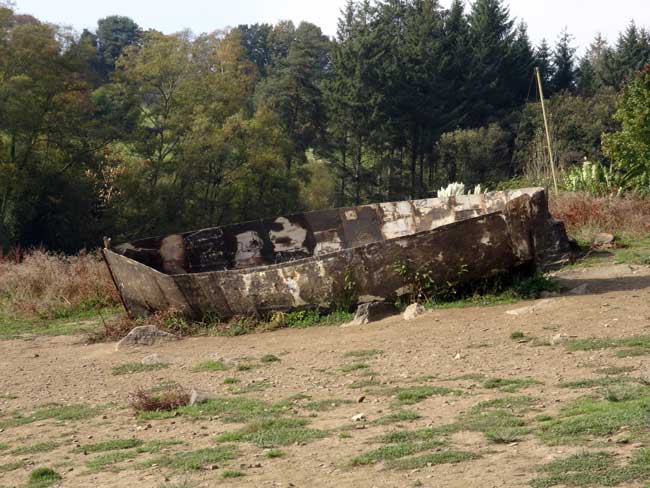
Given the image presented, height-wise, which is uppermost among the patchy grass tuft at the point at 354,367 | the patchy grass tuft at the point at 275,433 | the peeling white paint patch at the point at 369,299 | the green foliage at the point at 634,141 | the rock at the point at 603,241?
the green foliage at the point at 634,141

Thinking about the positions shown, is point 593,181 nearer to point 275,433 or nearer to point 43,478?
point 275,433

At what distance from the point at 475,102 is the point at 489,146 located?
5.27 metres

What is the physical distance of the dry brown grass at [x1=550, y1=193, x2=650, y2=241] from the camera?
17016 millimetres

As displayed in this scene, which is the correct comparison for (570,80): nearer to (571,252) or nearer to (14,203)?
(14,203)

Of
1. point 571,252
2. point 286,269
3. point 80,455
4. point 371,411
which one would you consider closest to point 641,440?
point 371,411

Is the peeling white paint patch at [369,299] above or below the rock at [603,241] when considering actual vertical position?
below

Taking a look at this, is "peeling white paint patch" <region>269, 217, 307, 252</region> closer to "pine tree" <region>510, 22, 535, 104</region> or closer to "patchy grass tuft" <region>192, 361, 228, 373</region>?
"patchy grass tuft" <region>192, 361, 228, 373</region>

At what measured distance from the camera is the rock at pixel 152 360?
1094 cm

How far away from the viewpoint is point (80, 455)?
7.41 m

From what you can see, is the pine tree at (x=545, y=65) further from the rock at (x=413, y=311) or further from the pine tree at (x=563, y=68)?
the rock at (x=413, y=311)

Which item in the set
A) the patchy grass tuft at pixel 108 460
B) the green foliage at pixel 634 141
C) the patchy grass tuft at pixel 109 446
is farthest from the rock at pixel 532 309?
the green foliage at pixel 634 141

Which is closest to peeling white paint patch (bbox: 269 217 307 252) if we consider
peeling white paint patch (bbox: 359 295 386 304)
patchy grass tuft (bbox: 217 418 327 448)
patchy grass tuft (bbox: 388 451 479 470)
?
peeling white paint patch (bbox: 359 295 386 304)

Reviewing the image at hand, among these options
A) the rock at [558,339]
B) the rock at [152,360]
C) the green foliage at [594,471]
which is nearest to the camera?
the green foliage at [594,471]

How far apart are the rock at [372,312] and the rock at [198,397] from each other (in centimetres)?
356
